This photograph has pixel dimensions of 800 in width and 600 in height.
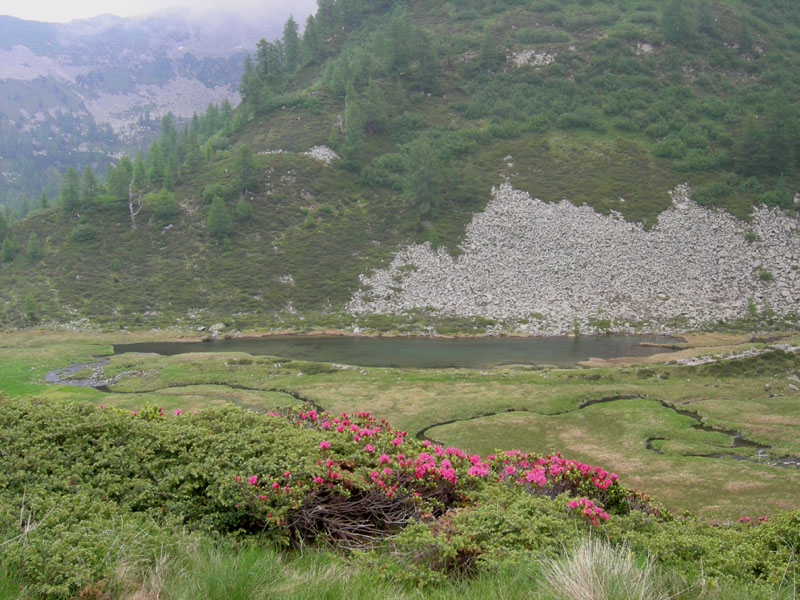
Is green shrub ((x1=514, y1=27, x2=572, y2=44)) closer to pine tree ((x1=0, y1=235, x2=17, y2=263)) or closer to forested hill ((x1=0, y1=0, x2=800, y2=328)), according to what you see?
forested hill ((x1=0, y1=0, x2=800, y2=328))

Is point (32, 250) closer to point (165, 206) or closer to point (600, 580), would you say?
point (165, 206)

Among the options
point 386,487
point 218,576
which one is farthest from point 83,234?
Result: point 218,576

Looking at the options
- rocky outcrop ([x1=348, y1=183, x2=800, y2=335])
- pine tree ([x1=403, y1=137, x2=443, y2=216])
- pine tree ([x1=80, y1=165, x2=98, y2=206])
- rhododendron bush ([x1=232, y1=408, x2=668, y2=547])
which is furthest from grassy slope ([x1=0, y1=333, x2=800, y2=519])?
pine tree ([x1=403, y1=137, x2=443, y2=216])

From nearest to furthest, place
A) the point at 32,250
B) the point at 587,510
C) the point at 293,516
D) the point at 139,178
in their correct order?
the point at 293,516, the point at 587,510, the point at 32,250, the point at 139,178

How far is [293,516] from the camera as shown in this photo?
30.7 ft

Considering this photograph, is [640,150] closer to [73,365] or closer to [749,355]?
[749,355]

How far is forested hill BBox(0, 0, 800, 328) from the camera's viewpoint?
Answer: 8069 cm

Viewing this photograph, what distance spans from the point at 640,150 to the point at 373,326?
211ft

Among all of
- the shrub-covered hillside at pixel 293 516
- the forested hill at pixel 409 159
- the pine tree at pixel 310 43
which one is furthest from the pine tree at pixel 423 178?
the shrub-covered hillside at pixel 293 516

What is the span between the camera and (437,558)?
26.3 ft

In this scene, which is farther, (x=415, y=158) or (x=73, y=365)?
(x=415, y=158)

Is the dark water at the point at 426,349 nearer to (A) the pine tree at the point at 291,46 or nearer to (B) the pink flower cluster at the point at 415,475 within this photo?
(B) the pink flower cluster at the point at 415,475

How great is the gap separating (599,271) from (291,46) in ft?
378

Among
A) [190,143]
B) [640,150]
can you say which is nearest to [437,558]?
[640,150]
